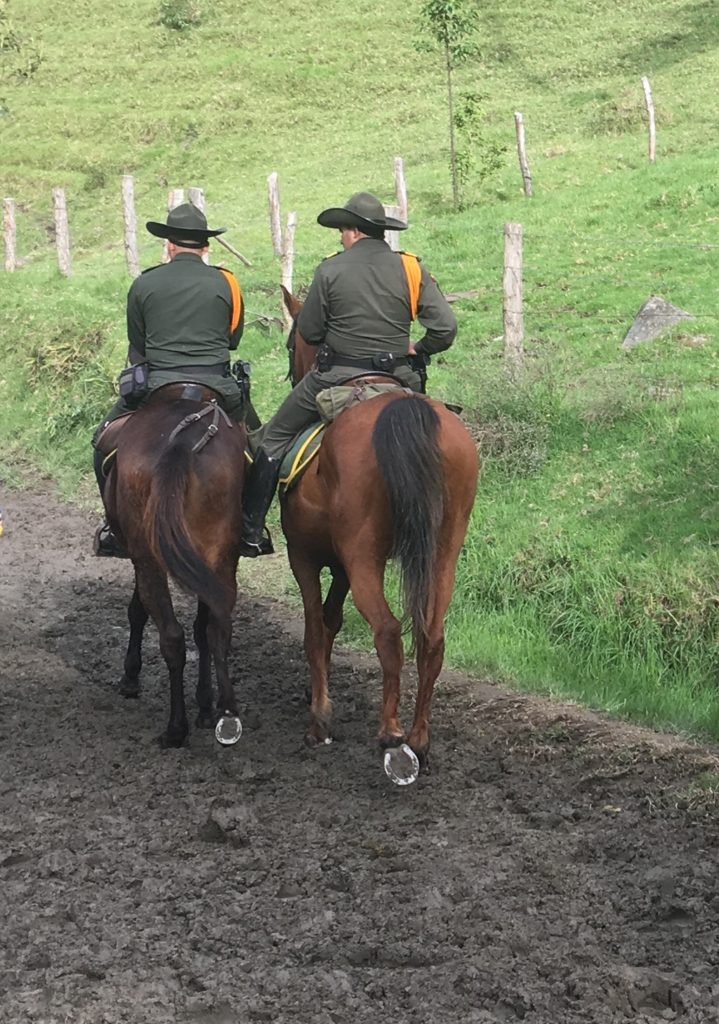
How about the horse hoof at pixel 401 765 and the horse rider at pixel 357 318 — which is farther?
the horse rider at pixel 357 318

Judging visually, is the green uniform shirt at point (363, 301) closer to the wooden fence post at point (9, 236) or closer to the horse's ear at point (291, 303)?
the horse's ear at point (291, 303)

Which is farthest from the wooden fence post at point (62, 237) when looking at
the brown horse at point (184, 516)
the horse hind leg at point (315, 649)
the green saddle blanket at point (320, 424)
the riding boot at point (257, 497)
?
the green saddle blanket at point (320, 424)

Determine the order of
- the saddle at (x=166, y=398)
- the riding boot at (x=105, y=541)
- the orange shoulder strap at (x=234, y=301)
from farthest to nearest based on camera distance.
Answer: the riding boot at (x=105, y=541) < the orange shoulder strap at (x=234, y=301) < the saddle at (x=166, y=398)

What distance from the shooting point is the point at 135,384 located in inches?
268

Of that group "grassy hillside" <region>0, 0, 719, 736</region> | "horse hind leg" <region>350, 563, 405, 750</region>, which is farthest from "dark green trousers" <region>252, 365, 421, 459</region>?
"grassy hillside" <region>0, 0, 719, 736</region>

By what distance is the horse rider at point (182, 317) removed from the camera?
684 cm

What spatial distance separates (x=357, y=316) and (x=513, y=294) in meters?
5.48

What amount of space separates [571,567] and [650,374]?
356 centimetres

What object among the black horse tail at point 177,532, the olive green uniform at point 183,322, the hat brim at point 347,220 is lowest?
the black horse tail at point 177,532

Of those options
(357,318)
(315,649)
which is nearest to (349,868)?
(315,649)

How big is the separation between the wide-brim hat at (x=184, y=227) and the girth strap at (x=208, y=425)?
105 centimetres

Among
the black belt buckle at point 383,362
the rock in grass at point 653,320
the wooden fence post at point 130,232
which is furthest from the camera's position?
the wooden fence post at point 130,232

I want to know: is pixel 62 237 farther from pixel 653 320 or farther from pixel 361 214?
pixel 361 214

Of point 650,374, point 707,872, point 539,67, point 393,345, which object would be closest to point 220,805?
point 707,872
